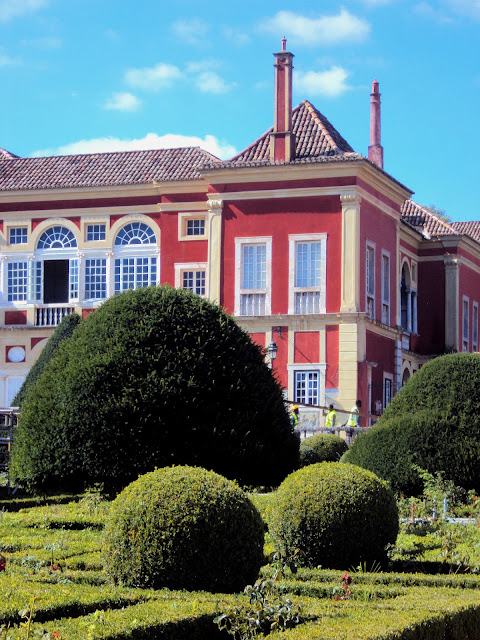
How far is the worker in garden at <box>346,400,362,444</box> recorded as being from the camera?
2867 cm

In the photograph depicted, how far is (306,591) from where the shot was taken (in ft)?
30.0

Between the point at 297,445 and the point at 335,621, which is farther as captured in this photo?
the point at 297,445

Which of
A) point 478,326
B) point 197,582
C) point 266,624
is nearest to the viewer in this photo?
point 266,624

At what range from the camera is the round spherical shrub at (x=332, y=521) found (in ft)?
34.7

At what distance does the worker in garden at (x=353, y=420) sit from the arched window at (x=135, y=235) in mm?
9429

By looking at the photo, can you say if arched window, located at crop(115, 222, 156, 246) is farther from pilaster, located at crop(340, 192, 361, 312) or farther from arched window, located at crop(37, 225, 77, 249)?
pilaster, located at crop(340, 192, 361, 312)

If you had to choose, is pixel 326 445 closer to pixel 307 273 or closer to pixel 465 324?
pixel 307 273

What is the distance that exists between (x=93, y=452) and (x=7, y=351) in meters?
25.8

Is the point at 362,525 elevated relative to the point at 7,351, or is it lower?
lower

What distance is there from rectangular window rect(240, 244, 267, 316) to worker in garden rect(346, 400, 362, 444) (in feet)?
14.3

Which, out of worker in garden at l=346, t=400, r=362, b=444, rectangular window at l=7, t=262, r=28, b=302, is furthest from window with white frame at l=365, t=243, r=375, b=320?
rectangular window at l=7, t=262, r=28, b=302

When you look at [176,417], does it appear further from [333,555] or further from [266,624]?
[266,624]

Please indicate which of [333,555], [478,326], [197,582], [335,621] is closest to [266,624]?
[335,621]

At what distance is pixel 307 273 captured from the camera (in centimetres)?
3569
